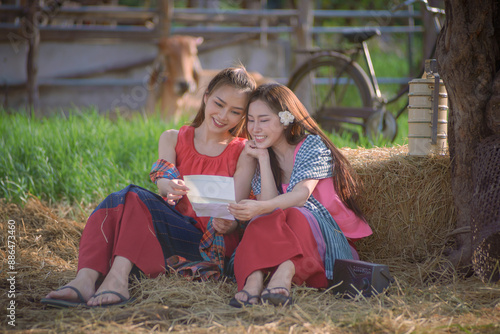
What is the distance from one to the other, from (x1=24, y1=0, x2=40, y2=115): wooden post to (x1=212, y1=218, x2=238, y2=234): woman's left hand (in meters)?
5.33

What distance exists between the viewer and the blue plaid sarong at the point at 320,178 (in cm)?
249

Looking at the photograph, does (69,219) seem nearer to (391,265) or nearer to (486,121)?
(391,265)

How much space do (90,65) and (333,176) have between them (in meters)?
7.78

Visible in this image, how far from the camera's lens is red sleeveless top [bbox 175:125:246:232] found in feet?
9.32

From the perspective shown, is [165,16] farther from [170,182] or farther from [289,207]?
[289,207]

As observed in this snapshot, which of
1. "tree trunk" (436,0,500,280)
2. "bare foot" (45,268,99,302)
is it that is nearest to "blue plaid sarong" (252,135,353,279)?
"tree trunk" (436,0,500,280)

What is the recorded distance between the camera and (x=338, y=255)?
251cm

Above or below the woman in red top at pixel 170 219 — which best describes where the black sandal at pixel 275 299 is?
below

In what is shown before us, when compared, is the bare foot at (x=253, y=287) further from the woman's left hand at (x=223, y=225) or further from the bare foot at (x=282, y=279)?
the woman's left hand at (x=223, y=225)

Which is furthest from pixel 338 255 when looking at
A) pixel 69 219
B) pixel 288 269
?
pixel 69 219

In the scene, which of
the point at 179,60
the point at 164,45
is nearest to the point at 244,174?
the point at 179,60

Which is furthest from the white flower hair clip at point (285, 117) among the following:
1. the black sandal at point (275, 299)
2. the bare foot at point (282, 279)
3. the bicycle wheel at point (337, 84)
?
the bicycle wheel at point (337, 84)

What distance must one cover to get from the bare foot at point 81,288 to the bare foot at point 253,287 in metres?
0.66

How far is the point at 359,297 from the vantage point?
2.30 m
